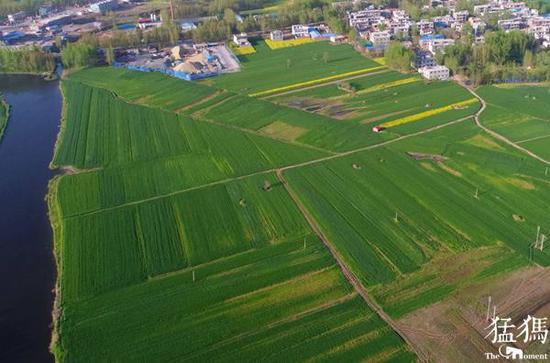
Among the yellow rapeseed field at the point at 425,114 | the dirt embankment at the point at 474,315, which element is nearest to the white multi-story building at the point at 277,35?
the yellow rapeseed field at the point at 425,114

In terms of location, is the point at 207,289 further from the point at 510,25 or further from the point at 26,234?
the point at 510,25

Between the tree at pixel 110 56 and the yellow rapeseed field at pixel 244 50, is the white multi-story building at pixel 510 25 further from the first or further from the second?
the tree at pixel 110 56

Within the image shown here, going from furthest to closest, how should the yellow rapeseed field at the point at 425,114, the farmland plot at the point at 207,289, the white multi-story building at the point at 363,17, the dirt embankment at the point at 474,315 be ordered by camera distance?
the white multi-story building at the point at 363,17
the yellow rapeseed field at the point at 425,114
the farmland plot at the point at 207,289
the dirt embankment at the point at 474,315

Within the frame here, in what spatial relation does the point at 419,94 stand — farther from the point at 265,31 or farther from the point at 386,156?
the point at 265,31

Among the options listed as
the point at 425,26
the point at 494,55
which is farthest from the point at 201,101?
the point at 425,26

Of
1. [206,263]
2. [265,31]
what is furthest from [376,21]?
[206,263]

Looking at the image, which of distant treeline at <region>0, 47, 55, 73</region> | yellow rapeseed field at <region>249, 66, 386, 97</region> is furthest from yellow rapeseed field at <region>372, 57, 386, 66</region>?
distant treeline at <region>0, 47, 55, 73</region>

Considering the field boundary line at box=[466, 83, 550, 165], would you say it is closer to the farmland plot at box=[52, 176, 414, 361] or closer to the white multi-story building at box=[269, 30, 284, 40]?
the farmland plot at box=[52, 176, 414, 361]
